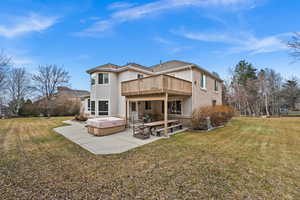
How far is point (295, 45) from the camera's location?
1120 centimetres

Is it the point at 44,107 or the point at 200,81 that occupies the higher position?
the point at 200,81

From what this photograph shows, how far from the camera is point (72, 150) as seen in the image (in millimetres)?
5809

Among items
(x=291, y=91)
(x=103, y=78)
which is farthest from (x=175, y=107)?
(x=291, y=91)

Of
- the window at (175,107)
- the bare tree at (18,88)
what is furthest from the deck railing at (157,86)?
the bare tree at (18,88)

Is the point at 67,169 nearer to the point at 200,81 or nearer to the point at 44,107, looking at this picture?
the point at 200,81

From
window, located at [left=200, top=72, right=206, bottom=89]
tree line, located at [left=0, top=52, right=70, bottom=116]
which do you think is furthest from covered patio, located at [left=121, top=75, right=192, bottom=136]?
tree line, located at [left=0, top=52, right=70, bottom=116]

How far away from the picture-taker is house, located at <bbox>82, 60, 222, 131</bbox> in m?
10.6

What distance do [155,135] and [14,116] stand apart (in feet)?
92.7

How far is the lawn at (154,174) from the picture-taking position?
2.85 metres

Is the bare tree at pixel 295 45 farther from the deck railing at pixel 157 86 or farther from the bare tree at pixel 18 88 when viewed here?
the bare tree at pixel 18 88

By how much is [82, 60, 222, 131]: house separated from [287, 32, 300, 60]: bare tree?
6748mm

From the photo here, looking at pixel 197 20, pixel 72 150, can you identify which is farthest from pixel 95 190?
pixel 197 20

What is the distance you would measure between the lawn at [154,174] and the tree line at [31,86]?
21.1 m

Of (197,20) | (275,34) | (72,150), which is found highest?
(197,20)
